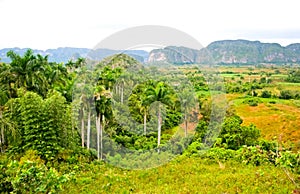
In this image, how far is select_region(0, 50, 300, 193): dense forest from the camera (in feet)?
40.2

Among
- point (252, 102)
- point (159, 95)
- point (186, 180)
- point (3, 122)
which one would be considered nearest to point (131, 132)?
point (159, 95)

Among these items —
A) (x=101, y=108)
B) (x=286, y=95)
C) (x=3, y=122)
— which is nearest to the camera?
(x=3, y=122)

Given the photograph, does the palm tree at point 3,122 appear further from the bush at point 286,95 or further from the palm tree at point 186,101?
the bush at point 286,95

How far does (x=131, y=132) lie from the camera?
18.3 m

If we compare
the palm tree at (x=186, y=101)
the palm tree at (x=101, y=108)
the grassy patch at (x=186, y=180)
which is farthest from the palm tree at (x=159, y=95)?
the grassy patch at (x=186, y=180)

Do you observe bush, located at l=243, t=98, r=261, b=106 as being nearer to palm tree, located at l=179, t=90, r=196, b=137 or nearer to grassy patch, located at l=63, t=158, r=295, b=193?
palm tree, located at l=179, t=90, r=196, b=137

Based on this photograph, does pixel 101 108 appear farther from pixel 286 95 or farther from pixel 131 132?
pixel 286 95

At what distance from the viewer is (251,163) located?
14367 millimetres

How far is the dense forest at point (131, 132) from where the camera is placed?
40.2 ft

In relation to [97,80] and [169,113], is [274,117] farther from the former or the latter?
[97,80]

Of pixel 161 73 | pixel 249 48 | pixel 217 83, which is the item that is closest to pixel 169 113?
pixel 161 73

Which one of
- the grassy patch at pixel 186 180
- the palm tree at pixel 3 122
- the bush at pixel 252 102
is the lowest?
the bush at pixel 252 102

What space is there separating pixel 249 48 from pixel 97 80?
6392 inches

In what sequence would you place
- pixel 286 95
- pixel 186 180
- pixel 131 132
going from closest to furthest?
pixel 186 180 < pixel 131 132 < pixel 286 95
